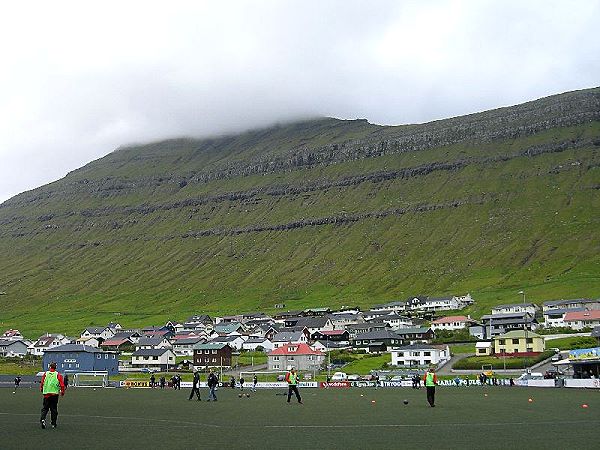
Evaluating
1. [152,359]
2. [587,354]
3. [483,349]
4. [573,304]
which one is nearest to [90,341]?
[152,359]

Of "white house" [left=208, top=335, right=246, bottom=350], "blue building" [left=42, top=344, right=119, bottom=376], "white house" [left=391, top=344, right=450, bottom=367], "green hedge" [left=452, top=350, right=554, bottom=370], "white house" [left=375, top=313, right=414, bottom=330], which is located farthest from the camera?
"white house" [left=375, top=313, right=414, bottom=330]

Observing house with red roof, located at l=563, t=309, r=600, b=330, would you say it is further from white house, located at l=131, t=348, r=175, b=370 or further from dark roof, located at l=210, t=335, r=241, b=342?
white house, located at l=131, t=348, r=175, b=370

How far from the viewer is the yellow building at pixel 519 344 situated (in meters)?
109

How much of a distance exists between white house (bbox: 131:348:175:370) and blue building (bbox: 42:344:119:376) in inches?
611

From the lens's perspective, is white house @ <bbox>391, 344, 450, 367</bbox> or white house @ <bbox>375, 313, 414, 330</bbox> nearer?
white house @ <bbox>391, 344, 450, 367</bbox>

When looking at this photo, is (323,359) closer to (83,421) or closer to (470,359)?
(470,359)

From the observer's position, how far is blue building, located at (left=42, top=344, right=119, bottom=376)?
110m

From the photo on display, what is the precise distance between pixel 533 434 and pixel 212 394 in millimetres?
24275

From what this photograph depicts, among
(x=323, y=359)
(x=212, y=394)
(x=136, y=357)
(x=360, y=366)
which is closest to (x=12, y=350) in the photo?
(x=136, y=357)

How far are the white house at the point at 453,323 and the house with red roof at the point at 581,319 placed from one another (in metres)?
18.9

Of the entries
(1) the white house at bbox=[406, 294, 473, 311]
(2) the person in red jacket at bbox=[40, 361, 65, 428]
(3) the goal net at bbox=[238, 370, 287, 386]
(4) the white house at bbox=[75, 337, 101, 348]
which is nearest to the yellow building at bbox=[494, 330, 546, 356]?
(3) the goal net at bbox=[238, 370, 287, 386]

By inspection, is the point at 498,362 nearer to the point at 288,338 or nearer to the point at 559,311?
the point at 288,338

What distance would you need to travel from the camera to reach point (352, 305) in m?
196

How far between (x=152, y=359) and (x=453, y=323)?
62.4 meters
